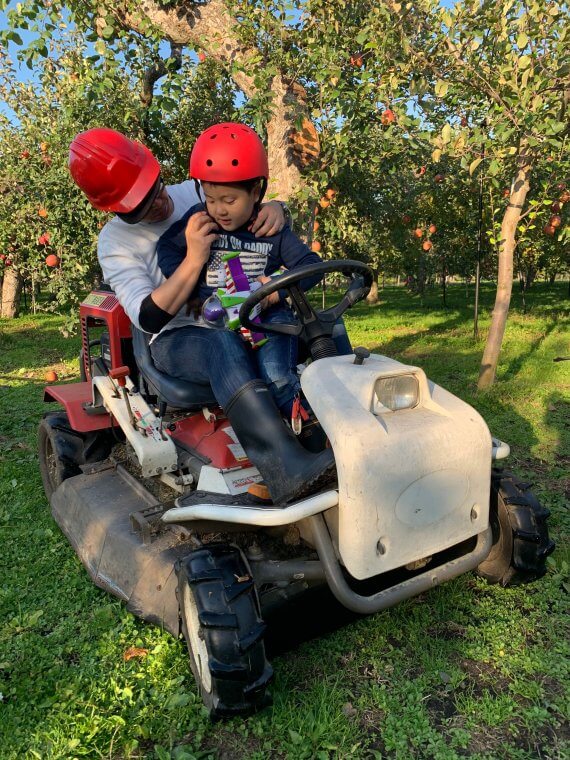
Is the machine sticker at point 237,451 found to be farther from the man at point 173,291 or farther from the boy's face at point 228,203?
the boy's face at point 228,203

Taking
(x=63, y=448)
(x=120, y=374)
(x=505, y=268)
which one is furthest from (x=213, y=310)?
(x=505, y=268)

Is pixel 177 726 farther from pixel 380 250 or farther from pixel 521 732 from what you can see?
pixel 380 250

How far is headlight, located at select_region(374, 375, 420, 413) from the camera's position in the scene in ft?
7.00

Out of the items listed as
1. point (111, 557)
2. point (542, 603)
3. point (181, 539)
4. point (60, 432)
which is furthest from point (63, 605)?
point (542, 603)

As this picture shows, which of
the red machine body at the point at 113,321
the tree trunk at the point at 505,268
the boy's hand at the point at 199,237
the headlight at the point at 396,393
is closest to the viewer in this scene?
the headlight at the point at 396,393

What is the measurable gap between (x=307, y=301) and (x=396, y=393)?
0.52m

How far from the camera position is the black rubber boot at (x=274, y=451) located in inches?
79.9

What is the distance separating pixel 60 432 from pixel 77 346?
24.0ft

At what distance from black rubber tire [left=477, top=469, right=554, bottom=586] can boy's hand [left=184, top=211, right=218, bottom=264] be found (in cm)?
164

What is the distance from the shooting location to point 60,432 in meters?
3.80

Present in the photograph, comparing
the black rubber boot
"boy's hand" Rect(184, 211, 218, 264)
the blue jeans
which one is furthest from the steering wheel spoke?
"boy's hand" Rect(184, 211, 218, 264)

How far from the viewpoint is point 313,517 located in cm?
204

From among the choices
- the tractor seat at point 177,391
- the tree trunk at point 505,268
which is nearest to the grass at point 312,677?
the tractor seat at point 177,391

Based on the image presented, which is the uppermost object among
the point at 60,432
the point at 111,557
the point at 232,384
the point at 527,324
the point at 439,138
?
the point at 439,138
